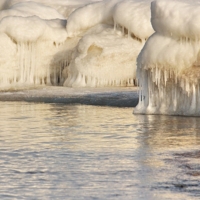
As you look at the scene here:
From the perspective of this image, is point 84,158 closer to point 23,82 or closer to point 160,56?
point 160,56

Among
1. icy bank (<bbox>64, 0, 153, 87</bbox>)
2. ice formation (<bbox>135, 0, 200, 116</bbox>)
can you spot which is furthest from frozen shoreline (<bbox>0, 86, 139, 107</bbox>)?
ice formation (<bbox>135, 0, 200, 116</bbox>)

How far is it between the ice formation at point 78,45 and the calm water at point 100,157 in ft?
35.2

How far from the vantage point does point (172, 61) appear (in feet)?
54.3

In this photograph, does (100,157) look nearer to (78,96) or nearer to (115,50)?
(78,96)

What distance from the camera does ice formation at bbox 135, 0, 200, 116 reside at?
16.4m

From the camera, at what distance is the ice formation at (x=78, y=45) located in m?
27.9

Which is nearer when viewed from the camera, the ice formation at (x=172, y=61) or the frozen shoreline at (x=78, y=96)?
the ice formation at (x=172, y=61)

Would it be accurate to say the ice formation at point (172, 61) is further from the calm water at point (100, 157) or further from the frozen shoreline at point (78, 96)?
the frozen shoreline at point (78, 96)

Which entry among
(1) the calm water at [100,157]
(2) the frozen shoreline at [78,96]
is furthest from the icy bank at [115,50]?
(1) the calm water at [100,157]

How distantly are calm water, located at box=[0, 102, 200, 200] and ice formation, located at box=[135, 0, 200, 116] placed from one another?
567 millimetres

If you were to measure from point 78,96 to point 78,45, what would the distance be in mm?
5081

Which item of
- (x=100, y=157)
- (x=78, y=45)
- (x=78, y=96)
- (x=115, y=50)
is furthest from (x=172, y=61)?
(x=78, y=45)

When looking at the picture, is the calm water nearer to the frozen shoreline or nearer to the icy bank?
the frozen shoreline

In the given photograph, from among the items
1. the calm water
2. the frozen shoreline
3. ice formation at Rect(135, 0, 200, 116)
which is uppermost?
ice formation at Rect(135, 0, 200, 116)
